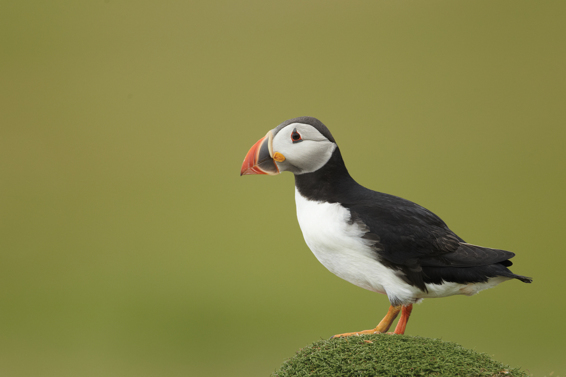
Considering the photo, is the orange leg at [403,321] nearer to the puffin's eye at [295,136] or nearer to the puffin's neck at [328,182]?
the puffin's neck at [328,182]

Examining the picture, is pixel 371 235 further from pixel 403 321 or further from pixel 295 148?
pixel 295 148

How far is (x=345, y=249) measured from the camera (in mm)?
2973

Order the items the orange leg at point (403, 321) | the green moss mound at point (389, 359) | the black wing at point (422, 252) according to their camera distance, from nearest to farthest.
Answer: the green moss mound at point (389, 359) < the black wing at point (422, 252) < the orange leg at point (403, 321)

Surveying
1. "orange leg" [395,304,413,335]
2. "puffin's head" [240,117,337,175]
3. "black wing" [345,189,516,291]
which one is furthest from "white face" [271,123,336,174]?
Answer: "orange leg" [395,304,413,335]

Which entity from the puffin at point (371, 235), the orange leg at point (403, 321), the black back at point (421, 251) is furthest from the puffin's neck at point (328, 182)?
the orange leg at point (403, 321)

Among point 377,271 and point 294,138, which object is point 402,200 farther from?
point 294,138

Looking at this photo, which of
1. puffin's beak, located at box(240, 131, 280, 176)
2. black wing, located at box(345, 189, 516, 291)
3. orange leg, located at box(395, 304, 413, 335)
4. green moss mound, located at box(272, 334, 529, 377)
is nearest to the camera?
green moss mound, located at box(272, 334, 529, 377)

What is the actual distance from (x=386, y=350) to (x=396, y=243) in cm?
60

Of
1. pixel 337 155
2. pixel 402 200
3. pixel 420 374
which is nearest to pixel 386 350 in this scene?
pixel 420 374

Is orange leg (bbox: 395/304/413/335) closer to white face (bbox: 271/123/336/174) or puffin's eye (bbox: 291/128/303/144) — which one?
white face (bbox: 271/123/336/174)

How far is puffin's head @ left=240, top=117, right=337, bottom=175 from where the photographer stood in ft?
10.2

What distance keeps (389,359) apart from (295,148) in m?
1.33

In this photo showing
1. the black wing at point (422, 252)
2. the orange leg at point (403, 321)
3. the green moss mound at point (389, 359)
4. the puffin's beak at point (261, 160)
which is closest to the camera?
the green moss mound at point (389, 359)

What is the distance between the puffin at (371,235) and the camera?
114 inches
